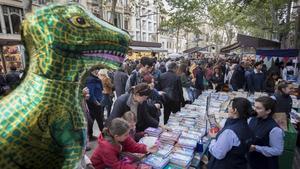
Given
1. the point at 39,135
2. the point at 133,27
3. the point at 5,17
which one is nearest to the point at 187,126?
the point at 39,135

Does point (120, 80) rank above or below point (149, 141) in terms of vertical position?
above

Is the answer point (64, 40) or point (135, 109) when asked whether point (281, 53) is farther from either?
point (64, 40)

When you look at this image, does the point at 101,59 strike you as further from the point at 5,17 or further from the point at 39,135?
the point at 5,17

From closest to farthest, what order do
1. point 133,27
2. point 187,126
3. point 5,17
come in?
1. point 187,126
2. point 5,17
3. point 133,27

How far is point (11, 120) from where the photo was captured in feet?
3.86

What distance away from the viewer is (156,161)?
2.44 m

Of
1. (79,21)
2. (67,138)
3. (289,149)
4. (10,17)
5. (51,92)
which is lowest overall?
(289,149)

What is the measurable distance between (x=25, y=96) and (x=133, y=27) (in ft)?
120

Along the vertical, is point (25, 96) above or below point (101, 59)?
below

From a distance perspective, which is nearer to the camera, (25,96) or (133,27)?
(25,96)

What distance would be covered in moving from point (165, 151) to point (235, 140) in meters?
0.82

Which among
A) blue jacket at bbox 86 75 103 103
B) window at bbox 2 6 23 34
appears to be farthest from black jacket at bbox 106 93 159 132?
window at bbox 2 6 23 34

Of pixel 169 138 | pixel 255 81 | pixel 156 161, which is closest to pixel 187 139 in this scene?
pixel 169 138

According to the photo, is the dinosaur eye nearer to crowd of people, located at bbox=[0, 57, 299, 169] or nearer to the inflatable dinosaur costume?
the inflatable dinosaur costume
